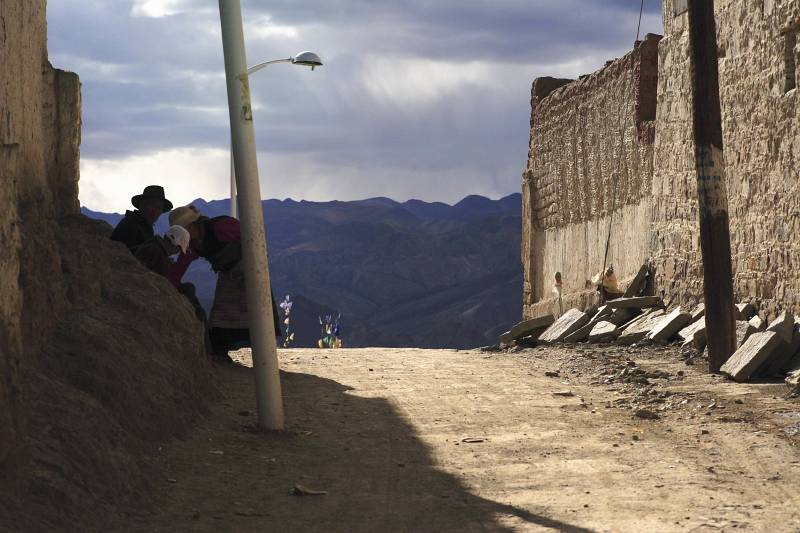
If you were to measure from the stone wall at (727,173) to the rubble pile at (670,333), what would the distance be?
0.34 metres

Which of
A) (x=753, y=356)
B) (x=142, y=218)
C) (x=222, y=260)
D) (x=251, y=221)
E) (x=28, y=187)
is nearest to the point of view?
(x=251, y=221)

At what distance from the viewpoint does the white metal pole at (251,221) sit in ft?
25.0

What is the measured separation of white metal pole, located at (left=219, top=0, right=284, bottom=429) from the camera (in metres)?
7.63

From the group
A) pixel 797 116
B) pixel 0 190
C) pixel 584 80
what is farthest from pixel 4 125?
pixel 584 80

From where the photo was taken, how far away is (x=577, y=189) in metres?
18.4

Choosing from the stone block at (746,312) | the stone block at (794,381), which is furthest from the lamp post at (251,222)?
the stone block at (746,312)

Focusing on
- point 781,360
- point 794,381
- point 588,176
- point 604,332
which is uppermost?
point 588,176

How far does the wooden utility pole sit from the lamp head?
6.54m

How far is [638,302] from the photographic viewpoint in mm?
14641

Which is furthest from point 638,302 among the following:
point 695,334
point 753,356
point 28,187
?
point 28,187

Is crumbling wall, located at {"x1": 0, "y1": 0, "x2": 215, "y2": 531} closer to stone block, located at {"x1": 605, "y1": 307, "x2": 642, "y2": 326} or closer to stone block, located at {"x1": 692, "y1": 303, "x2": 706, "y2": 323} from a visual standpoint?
stone block, located at {"x1": 692, "y1": 303, "x2": 706, "y2": 323}

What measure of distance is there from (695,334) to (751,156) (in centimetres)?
188

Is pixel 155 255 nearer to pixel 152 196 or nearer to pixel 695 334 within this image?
pixel 152 196

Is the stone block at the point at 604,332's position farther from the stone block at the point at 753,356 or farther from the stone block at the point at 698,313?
the stone block at the point at 753,356
